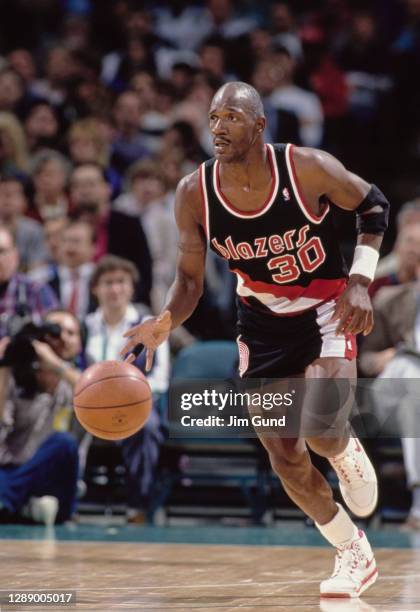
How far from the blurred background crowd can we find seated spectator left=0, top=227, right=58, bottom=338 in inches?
0.5

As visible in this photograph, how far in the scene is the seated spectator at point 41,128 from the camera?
10633mm

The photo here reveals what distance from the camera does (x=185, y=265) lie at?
4.88 m

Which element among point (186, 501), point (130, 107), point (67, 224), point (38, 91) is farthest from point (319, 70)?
point (186, 501)

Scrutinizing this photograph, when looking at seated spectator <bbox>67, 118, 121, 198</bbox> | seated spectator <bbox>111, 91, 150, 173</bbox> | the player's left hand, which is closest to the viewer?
the player's left hand

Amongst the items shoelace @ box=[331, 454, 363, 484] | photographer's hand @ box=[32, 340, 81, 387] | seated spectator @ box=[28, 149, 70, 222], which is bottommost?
shoelace @ box=[331, 454, 363, 484]

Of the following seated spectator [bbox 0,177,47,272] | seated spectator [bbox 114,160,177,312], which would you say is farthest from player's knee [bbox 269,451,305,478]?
seated spectator [bbox 0,177,47,272]

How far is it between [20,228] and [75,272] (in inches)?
31.3

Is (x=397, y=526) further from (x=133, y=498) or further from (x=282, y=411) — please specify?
(x=282, y=411)

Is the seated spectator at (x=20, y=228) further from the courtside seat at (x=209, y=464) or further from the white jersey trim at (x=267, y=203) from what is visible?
the white jersey trim at (x=267, y=203)

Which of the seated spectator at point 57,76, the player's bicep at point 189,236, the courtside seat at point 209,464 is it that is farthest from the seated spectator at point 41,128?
the player's bicep at point 189,236

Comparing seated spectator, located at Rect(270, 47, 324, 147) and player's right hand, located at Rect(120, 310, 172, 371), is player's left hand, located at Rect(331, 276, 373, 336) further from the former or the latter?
seated spectator, located at Rect(270, 47, 324, 147)

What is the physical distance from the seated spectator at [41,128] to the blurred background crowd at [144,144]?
0.02 metres

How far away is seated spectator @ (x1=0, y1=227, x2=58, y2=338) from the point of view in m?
7.62

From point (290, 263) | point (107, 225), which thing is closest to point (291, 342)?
point (290, 263)
